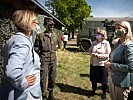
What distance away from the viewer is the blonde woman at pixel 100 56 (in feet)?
23.4

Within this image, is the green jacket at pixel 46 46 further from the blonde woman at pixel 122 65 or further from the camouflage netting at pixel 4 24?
the blonde woman at pixel 122 65

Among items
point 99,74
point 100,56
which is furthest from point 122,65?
point 99,74

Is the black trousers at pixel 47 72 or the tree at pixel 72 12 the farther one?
the tree at pixel 72 12

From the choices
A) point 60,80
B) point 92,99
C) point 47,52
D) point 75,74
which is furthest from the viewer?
point 75,74

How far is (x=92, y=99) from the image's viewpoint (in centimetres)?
746

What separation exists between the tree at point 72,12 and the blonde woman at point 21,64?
5576 cm

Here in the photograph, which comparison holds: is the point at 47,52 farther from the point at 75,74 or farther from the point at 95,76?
the point at 75,74

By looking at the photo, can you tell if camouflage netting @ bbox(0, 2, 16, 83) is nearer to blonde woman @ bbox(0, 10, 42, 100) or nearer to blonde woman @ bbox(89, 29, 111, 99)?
blonde woman @ bbox(89, 29, 111, 99)

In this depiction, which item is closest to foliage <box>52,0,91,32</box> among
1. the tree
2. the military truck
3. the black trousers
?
the tree

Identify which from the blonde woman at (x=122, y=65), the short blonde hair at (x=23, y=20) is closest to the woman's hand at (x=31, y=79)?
the short blonde hair at (x=23, y=20)

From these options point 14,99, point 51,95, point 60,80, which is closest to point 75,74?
point 60,80

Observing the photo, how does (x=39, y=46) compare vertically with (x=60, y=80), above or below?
above

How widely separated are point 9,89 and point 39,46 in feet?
12.3

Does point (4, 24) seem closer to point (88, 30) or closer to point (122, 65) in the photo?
point (122, 65)
